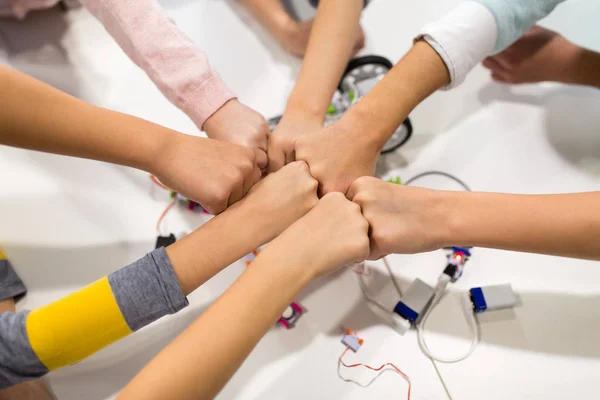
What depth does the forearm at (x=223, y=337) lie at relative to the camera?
46 centimetres

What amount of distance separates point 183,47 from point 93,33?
404 millimetres

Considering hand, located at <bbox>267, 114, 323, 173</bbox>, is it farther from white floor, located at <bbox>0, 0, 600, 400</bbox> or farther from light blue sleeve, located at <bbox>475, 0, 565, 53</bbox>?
light blue sleeve, located at <bbox>475, 0, 565, 53</bbox>

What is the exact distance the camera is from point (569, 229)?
20.9 inches

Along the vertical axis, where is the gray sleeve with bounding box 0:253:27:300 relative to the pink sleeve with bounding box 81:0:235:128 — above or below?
below

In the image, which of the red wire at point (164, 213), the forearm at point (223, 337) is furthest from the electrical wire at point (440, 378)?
the red wire at point (164, 213)

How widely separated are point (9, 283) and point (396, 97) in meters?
0.67

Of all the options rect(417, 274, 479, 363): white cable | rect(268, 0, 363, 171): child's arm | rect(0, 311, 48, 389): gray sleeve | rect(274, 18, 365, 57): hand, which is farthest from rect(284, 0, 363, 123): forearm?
rect(0, 311, 48, 389): gray sleeve

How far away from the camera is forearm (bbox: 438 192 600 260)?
53 cm

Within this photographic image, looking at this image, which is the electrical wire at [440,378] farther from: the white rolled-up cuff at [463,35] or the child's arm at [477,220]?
the white rolled-up cuff at [463,35]

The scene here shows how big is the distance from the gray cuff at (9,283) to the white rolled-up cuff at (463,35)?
29.5 inches

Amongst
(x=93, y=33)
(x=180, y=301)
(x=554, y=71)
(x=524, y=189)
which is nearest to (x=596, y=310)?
(x=524, y=189)

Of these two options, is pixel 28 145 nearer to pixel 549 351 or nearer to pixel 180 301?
pixel 180 301

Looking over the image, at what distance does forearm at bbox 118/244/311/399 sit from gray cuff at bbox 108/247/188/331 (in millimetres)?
61

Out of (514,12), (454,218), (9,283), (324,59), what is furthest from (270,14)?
(9,283)
